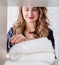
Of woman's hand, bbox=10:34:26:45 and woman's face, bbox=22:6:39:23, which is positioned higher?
woman's face, bbox=22:6:39:23

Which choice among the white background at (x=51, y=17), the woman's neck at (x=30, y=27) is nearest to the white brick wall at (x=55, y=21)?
the white background at (x=51, y=17)

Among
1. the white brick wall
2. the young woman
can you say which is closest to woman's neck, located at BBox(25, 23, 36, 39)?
the young woman

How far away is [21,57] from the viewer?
892 millimetres

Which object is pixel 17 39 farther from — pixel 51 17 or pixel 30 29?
pixel 51 17

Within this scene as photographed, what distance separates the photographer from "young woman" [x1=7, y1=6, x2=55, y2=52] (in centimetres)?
99

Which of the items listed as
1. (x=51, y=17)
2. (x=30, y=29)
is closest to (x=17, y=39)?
(x=30, y=29)

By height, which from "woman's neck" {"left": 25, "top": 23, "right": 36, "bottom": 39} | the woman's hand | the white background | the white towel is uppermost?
the white background

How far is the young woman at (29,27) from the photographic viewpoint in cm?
99

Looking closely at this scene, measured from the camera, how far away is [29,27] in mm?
1009

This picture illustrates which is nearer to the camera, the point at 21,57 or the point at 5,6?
the point at 21,57

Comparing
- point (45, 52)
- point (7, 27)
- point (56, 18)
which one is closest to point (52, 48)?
point (45, 52)

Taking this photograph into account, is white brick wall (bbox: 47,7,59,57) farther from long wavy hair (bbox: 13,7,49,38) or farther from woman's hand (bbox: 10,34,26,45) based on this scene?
woman's hand (bbox: 10,34,26,45)

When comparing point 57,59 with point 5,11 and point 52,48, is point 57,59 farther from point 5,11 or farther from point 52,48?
point 5,11

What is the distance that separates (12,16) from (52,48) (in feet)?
0.99
